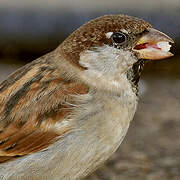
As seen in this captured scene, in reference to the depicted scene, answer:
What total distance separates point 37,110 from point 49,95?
12 centimetres

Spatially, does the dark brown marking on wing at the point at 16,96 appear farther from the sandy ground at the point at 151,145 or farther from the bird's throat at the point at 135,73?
the sandy ground at the point at 151,145

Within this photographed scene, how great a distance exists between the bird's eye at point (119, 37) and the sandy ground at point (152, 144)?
129 centimetres

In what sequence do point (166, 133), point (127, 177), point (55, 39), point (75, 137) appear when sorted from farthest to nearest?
point (55, 39)
point (166, 133)
point (127, 177)
point (75, 137)

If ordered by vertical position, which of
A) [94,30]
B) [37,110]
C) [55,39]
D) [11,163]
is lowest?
[55,39]

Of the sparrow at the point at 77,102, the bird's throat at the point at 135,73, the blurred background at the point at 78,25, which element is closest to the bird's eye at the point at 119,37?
the sparrow at the point at 77,102

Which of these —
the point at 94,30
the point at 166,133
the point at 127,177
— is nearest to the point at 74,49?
the point at 94,30

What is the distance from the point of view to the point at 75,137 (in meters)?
3.59

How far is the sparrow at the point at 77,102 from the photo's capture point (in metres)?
3.59

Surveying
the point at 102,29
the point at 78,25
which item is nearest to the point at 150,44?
the point at 102,29

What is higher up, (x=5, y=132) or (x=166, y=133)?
(x=5, y=132)

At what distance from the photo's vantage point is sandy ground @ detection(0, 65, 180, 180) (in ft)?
15.4

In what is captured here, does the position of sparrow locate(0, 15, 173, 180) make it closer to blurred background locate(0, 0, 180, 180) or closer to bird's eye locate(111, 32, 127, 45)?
bird's eye locate(111, 32, 127, 45)

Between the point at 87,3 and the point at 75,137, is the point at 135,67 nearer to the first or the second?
the point at 75,137

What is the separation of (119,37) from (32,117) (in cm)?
70
